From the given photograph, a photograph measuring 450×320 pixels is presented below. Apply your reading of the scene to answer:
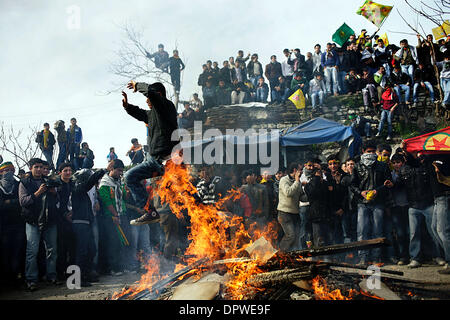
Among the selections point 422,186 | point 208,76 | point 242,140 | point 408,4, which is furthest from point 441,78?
point 208,76

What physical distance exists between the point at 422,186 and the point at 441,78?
571cm

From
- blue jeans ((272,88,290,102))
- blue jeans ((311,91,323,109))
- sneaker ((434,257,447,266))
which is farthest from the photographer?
blue jeans ((272,88,290,102))

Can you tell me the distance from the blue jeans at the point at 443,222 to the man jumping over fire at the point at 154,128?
566 centimetres

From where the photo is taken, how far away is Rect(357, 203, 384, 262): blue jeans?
7.49 m

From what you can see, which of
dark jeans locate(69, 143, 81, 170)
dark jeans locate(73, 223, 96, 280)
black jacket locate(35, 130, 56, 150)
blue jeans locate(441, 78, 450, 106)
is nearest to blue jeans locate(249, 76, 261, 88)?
blue jeans locate(441, 78, 450, 106)

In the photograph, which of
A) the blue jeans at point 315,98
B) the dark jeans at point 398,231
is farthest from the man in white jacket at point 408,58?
the dark jeans at point 398,231

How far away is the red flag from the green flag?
319 inches

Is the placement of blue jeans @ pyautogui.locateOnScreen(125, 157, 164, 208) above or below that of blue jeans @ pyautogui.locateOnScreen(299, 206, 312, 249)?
above

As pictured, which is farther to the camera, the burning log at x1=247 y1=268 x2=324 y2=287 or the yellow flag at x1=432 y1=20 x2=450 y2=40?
the yellow flag at x1=432 y1=20 x2=450 y2=40

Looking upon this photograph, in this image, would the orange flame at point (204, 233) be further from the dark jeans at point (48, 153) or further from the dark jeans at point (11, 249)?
the dark jeans at point (48, 153)

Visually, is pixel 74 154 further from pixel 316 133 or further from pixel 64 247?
pixel 316 133

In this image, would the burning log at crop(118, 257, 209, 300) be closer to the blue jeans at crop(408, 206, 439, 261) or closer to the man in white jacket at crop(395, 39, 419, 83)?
the blue jeans at crop(408, 206, 439, 261)

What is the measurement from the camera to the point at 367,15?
1325 centimetres
